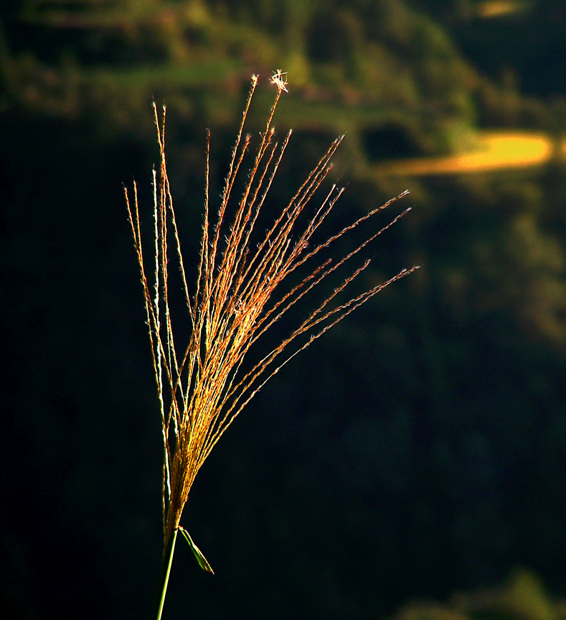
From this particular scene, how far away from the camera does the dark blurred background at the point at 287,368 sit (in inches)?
288

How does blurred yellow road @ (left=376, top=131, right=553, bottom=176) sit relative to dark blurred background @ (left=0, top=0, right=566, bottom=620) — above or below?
above

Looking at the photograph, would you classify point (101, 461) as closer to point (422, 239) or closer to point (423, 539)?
point (423, 539)

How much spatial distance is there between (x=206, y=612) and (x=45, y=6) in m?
6.83

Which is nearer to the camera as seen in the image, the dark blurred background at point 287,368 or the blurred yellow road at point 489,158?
the dark blurred background at point 287,368

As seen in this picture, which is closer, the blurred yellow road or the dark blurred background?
the dark blurred background

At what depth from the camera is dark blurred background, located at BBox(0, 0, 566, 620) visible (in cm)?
730

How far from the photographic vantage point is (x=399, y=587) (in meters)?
7.09

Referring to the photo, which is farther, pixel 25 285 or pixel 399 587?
pixel 25 285

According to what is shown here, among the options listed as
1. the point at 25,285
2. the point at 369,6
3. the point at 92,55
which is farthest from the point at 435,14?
the point at 25,285

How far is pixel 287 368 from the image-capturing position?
8141 millimetres

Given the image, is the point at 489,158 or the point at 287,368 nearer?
the point at 287,368

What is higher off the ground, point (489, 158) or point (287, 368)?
point (489, 158)

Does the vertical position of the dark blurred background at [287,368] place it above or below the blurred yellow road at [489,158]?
below

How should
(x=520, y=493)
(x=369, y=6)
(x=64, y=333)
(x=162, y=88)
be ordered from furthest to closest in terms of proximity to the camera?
1. (x=369, y=6)
2. (x=162, y=88)
3. (x=64, y=333)
4. (x=520, y=493)
